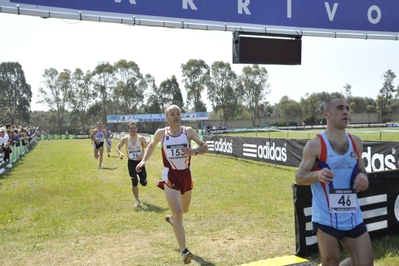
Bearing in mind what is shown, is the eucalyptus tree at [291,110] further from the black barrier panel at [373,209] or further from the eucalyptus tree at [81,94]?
the black barrier panel at [373,209]

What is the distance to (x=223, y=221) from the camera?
8.19 metres

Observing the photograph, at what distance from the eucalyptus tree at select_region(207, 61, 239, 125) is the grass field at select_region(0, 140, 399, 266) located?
75.6 meters

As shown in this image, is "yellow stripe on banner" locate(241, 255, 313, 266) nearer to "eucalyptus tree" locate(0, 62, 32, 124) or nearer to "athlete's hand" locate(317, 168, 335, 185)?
"athlete's hand" locate(317, 168, 335, 185)

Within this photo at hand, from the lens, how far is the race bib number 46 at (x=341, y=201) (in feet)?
11.9

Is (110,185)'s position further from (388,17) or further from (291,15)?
(388,17)

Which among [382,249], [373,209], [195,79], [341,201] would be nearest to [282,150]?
[373,209]

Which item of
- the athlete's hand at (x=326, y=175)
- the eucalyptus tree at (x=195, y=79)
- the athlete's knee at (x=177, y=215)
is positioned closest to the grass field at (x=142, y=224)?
the athlete's knee at (x=177, y=215)

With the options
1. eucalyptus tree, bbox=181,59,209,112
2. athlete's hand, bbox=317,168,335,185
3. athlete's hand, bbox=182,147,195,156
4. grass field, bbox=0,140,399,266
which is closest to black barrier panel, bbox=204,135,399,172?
grass field, bbox=0,140,399,266

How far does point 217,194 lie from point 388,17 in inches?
252

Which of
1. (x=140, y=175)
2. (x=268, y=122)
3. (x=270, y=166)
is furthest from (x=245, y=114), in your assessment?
(x=140, y=175)

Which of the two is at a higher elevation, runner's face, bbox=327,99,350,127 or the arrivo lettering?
the arrivo lettering

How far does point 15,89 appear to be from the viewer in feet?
319

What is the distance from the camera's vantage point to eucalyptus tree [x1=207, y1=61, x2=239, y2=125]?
88562 millimetres

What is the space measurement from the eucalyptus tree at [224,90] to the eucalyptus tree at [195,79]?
186cm
